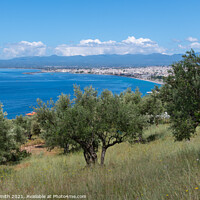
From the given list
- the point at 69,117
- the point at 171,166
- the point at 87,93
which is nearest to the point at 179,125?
the point at 171,166

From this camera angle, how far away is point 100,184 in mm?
6941

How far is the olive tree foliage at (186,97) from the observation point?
30.6ft

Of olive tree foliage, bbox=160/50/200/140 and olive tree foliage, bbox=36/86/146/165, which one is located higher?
olive tree foliage, bbox=160/50/200/140

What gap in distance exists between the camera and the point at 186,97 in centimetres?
955

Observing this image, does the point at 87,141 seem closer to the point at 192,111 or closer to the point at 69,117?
the point at 69,117

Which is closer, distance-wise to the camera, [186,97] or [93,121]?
[186,97]

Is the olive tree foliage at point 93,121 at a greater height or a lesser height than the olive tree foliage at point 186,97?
lesser

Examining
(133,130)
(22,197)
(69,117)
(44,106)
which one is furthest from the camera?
(44,106)

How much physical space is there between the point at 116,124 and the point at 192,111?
18.3ft

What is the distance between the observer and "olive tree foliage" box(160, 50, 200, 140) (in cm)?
934

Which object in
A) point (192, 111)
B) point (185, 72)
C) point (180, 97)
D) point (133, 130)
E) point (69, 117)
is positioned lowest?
point (133, 130)

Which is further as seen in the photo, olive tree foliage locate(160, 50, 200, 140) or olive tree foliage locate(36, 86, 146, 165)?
olive tree foliage locate(36, 86, 146, 165)

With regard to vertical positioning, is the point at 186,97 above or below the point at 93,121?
above

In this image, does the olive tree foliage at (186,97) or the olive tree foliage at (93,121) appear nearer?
the olive tree foliage at (186,97)
